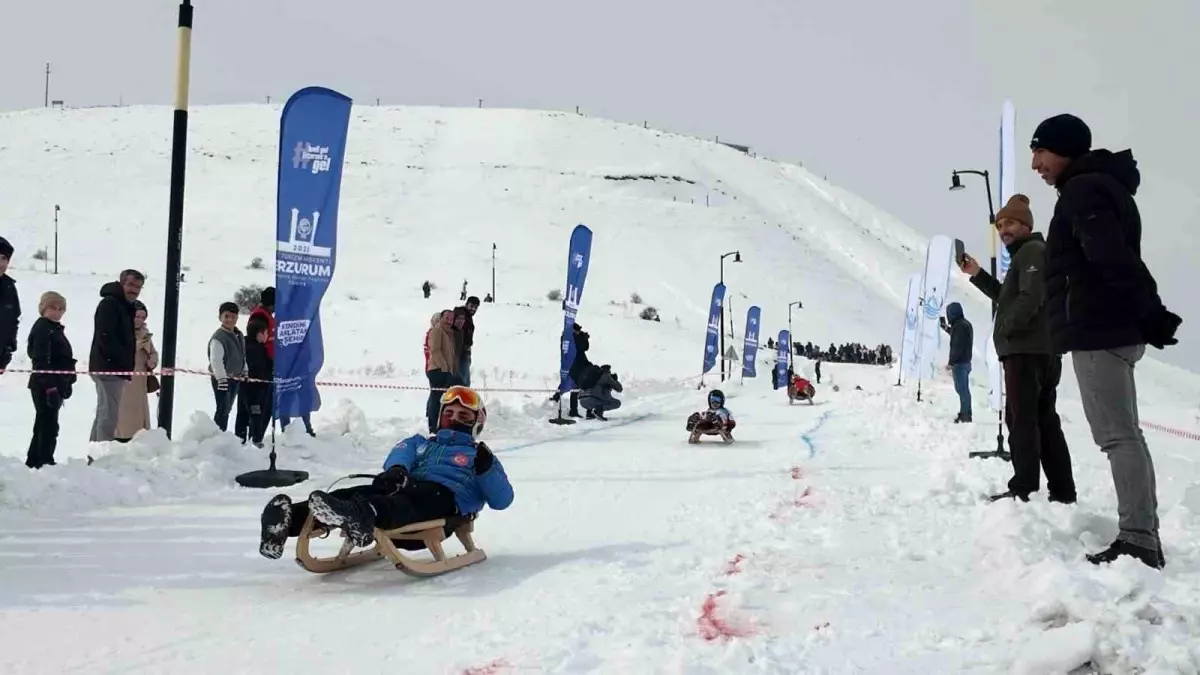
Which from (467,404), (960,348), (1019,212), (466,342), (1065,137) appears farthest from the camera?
(960,348)

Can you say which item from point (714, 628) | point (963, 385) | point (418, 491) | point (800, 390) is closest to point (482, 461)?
point (418, 491)

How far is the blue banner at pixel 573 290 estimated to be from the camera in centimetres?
1667

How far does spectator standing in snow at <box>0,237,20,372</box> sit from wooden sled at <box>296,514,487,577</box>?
4.20m

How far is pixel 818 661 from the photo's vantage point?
127 inches

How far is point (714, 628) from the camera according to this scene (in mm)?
3623

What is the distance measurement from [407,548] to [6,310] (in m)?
4.70

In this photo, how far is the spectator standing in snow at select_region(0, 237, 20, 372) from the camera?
284 inches

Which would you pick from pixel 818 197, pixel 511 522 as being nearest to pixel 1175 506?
pixel 511 522

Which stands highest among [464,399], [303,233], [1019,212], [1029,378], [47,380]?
[1019,212]

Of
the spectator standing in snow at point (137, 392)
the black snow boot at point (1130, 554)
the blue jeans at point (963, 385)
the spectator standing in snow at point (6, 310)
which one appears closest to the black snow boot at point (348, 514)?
the black snow boot at point (1130, 554)

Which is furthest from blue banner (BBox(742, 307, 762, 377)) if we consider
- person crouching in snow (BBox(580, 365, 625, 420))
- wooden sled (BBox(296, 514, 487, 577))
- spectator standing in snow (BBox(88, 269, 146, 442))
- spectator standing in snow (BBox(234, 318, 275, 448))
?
wooden sled (BBox(296, 514, 487, 577))

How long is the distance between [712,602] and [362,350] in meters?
33.3

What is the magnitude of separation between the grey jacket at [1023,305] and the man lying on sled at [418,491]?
3.51m

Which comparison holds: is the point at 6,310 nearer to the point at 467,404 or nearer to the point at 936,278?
the point at 467,404
